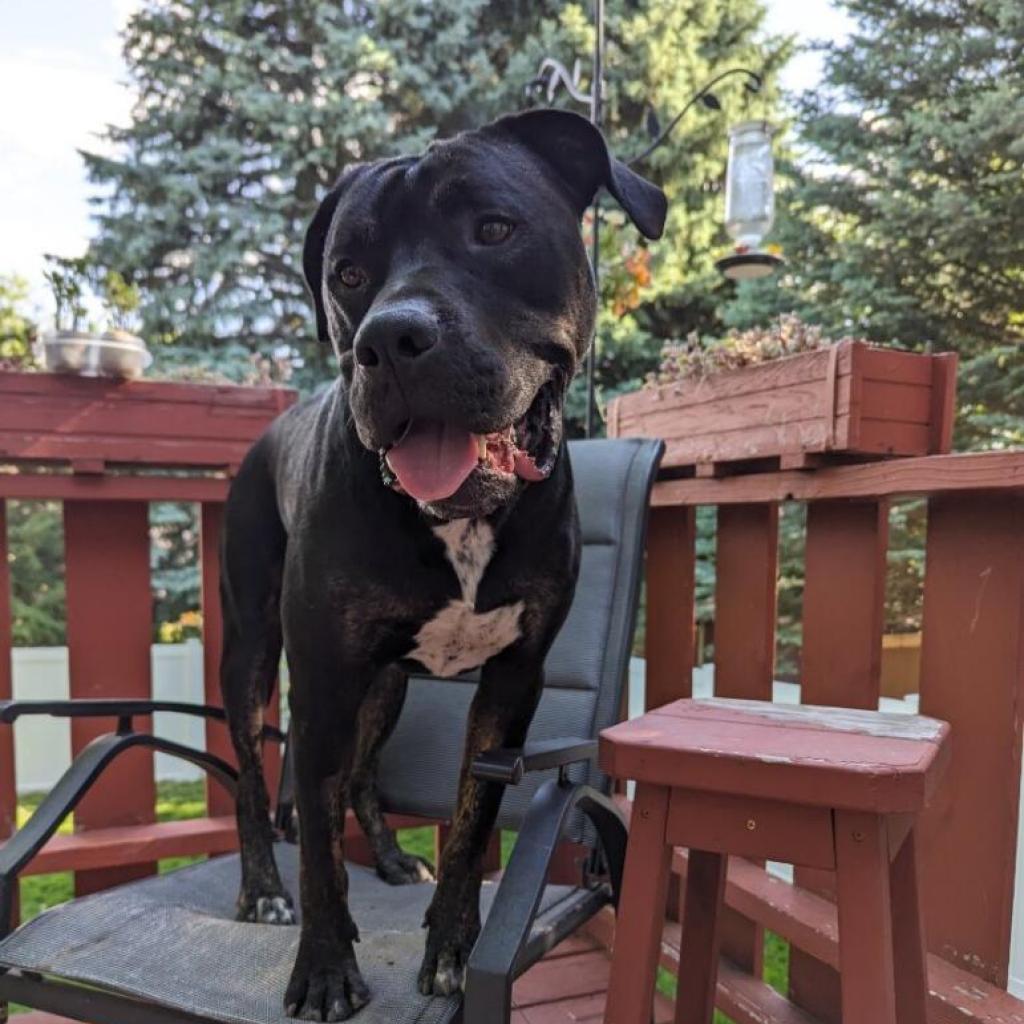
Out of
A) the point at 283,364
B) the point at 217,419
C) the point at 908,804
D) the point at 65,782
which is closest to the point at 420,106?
the point at 283,364

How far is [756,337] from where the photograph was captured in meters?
2.03

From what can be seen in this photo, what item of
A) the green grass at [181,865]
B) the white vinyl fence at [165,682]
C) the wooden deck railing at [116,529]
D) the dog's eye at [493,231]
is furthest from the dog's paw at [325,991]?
the white vinyl fence at [165,682]

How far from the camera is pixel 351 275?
1271 mm

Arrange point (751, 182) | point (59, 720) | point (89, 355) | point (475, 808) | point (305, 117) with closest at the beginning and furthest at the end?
point (475, 808)
point (89, 355)
point (751, 182)
point (59, 720)
point (305, 117)

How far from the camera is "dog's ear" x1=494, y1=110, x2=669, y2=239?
135 centimetres

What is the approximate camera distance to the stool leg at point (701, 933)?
143cm

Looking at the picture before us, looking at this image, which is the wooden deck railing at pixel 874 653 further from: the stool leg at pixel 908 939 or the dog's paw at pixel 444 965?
the dog's paw at pixel 444 965

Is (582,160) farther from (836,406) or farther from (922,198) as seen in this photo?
(922,198)

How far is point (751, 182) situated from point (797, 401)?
1.49m

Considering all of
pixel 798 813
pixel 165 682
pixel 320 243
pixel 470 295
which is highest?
pixel 320 243

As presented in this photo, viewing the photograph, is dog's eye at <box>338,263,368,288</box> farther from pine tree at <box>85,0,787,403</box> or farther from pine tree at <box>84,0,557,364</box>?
pine tree at <box>84,0,557,364</box>

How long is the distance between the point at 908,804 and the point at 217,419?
185cm

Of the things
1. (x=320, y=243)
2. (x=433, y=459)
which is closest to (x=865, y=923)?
(x=433, y=459)

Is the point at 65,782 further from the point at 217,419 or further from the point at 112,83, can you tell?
the point at 112,83
